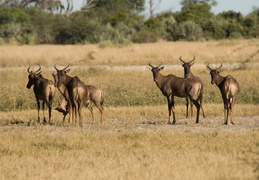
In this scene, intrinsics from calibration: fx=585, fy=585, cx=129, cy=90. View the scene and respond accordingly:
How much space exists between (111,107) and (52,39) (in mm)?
30900

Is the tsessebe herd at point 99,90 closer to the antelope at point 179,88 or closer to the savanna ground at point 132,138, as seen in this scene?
the antelope at point 179,88

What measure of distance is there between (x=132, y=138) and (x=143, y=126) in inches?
74.8

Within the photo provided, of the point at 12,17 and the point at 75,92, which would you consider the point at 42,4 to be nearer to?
the point at 12,17

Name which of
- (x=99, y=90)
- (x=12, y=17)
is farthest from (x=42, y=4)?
(x=99, y=90)

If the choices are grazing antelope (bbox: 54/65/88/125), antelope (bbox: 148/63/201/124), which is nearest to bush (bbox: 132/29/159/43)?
antelope (bbox: 148/63/201/124)

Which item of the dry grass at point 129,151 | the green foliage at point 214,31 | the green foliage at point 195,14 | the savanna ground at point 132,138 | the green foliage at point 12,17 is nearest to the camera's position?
the dry grass at point 129,151

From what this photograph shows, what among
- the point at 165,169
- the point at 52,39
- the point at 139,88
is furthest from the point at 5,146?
the point at 52,39

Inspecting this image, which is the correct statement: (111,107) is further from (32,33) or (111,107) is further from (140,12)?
(140,12)

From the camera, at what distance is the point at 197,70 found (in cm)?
2775

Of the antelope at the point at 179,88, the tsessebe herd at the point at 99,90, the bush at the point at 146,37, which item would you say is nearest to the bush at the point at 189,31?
the bush at the point at 146,37

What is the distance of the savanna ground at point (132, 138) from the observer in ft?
31.1

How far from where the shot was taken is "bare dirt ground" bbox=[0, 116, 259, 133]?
13828 millimetres

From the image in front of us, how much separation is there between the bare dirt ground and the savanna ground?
2 centimetres

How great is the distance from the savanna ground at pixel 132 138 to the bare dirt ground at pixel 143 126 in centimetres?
2
